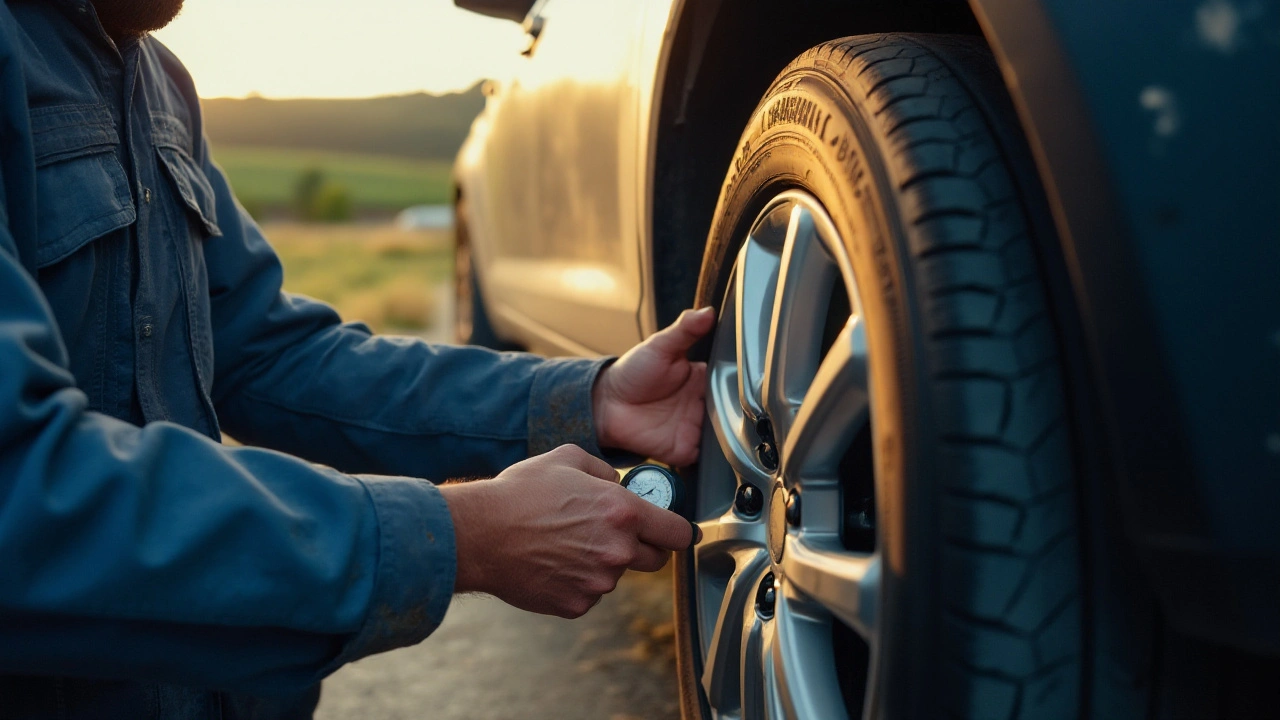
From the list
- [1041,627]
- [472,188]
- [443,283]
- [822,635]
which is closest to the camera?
[1041,627]

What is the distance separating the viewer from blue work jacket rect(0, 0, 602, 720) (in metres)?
0.92

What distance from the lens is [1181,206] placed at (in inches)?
27.3

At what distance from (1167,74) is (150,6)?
1137 millimetres

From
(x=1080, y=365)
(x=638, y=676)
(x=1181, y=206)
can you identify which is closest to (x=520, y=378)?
(x=638, y=676)

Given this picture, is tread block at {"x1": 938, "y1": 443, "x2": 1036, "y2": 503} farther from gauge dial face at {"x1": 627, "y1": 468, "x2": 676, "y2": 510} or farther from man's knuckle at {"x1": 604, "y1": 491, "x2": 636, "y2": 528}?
gauge dial face at {"x1": 627, "y1": 468, "x2": 676, "y2": 510}

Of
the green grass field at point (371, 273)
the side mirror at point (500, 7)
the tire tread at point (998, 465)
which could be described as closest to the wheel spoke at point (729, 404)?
the tire tread at point (998, 465)

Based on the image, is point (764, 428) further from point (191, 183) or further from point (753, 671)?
point (191, 183)

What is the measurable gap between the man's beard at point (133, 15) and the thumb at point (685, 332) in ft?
2.43

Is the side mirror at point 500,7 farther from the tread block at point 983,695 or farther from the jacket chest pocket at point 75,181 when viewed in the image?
the tread block at point 983,695

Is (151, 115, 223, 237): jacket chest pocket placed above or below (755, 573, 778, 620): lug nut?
above

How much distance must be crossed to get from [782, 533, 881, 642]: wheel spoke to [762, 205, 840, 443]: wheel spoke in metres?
0.14

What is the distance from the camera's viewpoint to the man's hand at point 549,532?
112cm

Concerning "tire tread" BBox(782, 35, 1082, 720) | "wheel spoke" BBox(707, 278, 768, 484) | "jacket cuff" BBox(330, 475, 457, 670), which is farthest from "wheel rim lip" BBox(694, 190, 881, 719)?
"jacket cuff" BBox(330, 475, 457, 670)

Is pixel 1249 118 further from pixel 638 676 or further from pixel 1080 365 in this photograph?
pixel 638 676
